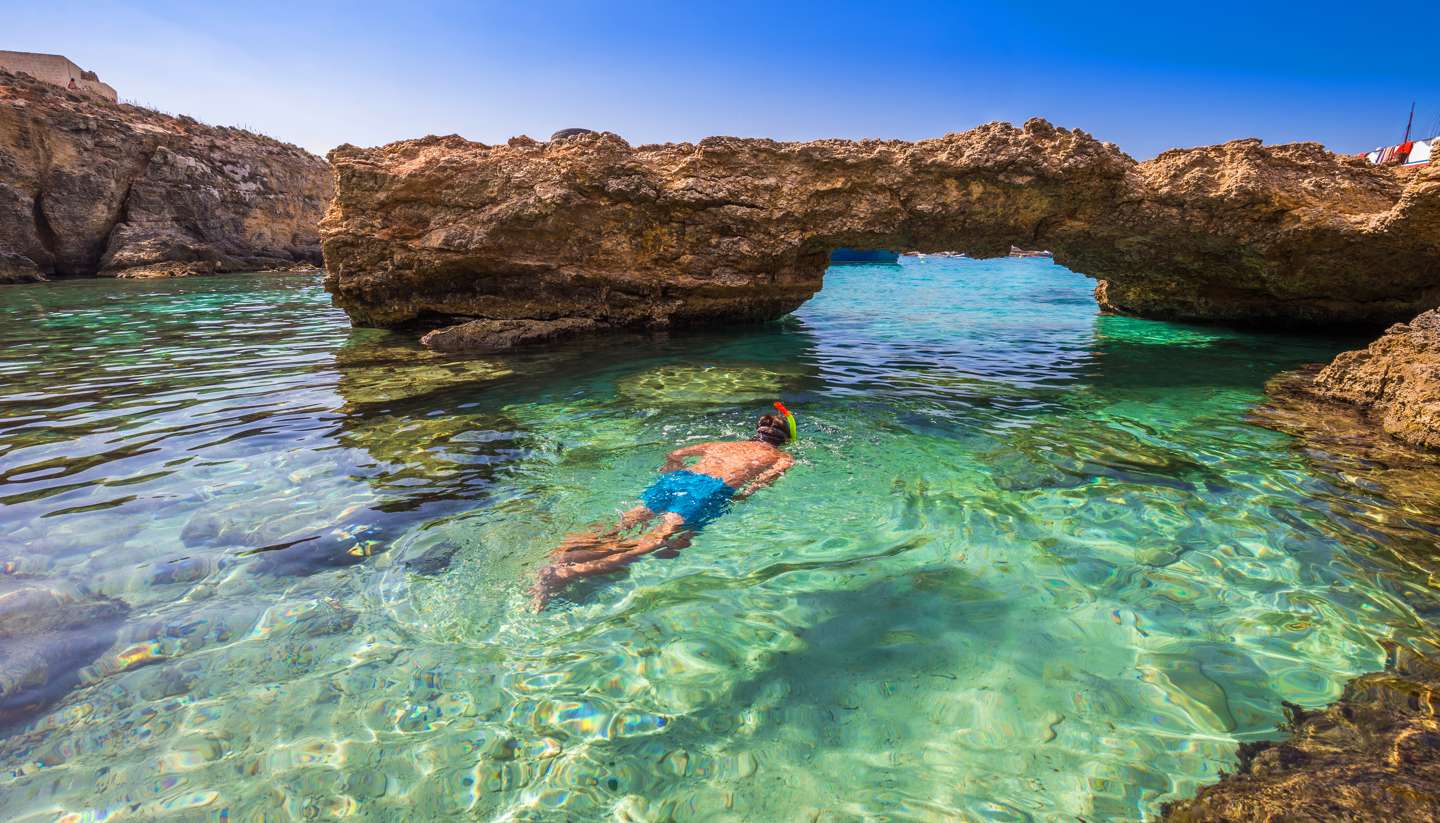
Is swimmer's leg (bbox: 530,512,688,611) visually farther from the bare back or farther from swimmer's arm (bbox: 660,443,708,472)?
swimmer's arm (bbox: 660,443,708,472)

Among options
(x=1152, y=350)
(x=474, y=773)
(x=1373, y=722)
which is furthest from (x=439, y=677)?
(x=1152, y=350)

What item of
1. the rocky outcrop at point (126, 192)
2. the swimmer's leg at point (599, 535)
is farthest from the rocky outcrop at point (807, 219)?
the rocky outcrop at point (126, 192)

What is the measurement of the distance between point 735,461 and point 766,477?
0.25 m

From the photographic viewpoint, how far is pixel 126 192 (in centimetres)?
2795

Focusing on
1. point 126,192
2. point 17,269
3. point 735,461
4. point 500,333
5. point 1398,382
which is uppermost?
point 126,192

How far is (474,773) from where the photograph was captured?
6.68 ft

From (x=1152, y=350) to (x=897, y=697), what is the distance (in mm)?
10085

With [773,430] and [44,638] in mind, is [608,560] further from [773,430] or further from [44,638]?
[44,638]

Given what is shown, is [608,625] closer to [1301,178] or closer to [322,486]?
[322,486]

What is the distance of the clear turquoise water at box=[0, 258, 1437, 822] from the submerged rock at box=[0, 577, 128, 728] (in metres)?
0.08

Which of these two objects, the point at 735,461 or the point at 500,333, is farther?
the point at 500,333

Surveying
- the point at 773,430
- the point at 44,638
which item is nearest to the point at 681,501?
the point at 773,430

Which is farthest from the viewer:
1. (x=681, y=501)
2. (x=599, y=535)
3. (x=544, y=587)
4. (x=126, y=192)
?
(x=126, y=192)

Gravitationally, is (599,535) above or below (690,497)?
below
